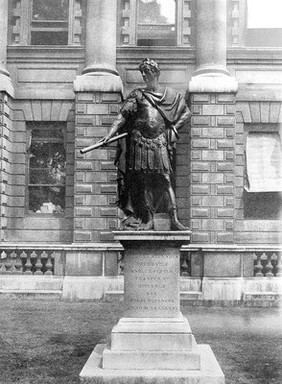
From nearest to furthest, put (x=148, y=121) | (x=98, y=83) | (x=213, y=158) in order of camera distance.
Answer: (x=148, y=121) < (x=213, y=158) < (x=98, y=83)

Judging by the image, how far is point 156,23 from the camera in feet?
57.9

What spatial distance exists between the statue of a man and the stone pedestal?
11.4 inches

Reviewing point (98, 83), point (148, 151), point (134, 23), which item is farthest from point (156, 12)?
point (148, 151)

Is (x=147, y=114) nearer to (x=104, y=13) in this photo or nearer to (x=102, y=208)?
(x=102, y=208)

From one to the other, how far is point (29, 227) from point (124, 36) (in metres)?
6.94

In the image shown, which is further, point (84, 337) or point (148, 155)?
point (84, 337)

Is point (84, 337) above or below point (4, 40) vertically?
below

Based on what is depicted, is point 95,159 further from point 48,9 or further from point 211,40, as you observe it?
point 48,9

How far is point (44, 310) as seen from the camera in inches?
503

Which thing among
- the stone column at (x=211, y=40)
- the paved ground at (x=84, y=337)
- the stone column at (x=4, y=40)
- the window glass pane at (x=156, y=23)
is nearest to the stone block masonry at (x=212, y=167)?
the stone column at (x=211, y=40)

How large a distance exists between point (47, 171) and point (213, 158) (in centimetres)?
536

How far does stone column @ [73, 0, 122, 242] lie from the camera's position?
15312 mm

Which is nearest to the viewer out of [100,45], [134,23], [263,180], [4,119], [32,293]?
[32,293]

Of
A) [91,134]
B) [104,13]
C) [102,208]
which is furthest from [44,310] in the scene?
[104,13]
